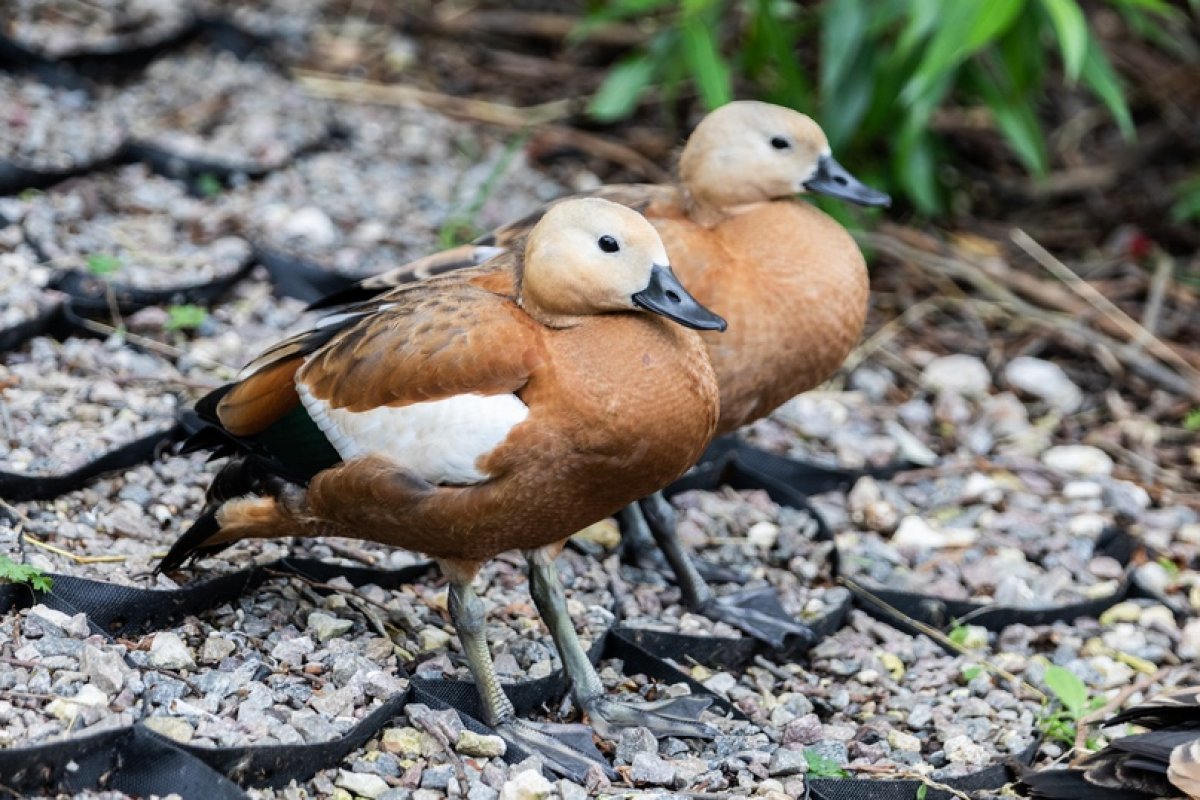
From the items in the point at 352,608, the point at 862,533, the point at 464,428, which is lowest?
the point at 862,533

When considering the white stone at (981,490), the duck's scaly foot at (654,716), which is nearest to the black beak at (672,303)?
the duck's scaly foot at (654,716)

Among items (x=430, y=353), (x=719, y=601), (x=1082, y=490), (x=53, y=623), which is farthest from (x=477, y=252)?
(x=1082, y=490)

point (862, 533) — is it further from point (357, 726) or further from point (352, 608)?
point (357, 726)

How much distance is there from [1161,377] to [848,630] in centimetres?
227

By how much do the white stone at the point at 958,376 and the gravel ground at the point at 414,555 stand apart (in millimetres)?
11

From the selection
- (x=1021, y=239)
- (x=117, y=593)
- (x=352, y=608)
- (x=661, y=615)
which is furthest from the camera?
(x=1021, y=239)

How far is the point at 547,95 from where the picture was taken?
303 inches

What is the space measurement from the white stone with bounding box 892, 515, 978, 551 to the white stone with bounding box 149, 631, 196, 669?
7.83 feet

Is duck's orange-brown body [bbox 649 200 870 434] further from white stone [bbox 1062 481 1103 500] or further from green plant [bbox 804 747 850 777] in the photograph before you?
white stone [bbox 1062 481 1103 500]

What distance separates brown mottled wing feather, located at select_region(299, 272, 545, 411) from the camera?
3.53 meters

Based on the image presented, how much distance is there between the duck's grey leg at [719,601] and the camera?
4340 millimetres

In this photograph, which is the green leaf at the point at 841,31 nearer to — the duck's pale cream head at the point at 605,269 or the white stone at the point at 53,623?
the duck's pale cream head at the point at 605,269

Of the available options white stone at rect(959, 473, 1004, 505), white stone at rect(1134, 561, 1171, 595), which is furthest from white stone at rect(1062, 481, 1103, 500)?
white stone at rect(1134, 561, 1171, 595)

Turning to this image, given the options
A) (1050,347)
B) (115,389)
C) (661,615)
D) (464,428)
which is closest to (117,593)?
(464,428)
